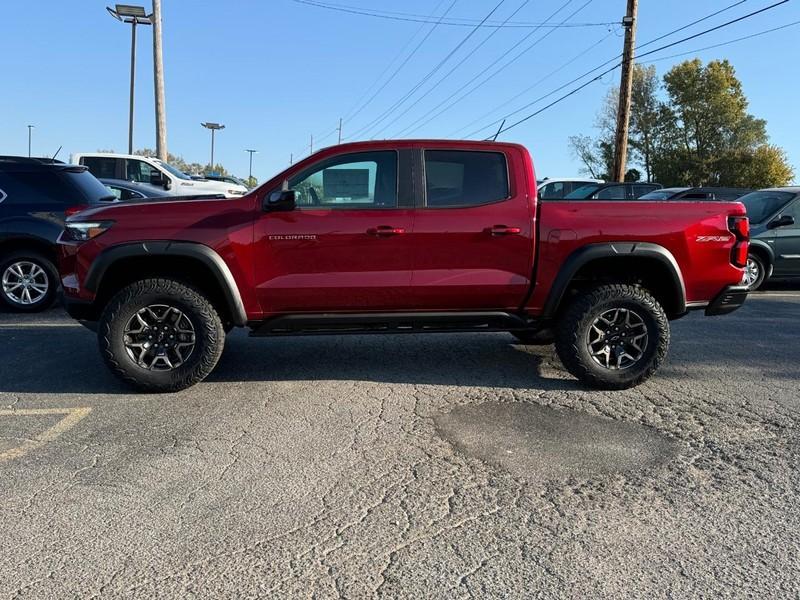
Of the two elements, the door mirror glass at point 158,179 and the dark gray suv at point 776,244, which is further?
the door mirror glass at point 158,179

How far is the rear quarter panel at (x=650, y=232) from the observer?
4.93 metres

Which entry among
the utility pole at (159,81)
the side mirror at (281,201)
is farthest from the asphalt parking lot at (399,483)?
the utility pole at (159,81)

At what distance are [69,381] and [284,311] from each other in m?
1.93

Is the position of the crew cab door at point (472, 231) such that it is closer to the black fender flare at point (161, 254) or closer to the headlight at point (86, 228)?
the black fender flare at point (161, 254)

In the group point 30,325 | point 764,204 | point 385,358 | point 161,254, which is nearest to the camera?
point 161,254

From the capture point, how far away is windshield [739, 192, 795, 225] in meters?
10.7

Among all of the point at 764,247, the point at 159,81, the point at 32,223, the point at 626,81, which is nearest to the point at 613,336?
the point at 764,247

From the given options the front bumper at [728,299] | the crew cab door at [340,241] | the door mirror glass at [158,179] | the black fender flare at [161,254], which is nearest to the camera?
the black fender flare at [161,254]

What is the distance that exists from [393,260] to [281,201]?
0.94 meters

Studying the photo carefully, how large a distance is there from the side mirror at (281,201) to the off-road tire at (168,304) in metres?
0.86

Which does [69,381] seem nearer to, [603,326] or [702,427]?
[603,326]

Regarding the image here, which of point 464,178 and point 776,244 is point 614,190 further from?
point 464,178

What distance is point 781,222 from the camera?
33.6 ft

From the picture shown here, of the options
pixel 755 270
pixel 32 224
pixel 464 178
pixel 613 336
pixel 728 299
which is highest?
pixel 464 178
